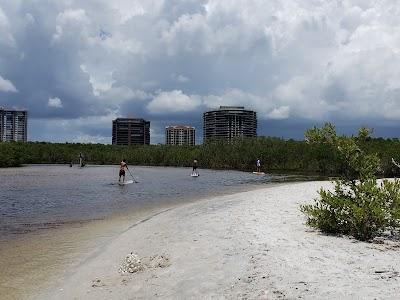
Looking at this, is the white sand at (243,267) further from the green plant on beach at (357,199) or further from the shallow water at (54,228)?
the shallow water at (54,228)

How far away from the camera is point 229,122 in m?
178

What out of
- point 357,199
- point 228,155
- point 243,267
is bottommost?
point 243,267

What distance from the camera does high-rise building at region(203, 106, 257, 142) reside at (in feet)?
584

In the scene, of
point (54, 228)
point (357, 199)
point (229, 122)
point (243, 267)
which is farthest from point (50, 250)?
point (229, 122)

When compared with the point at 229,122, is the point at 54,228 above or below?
below

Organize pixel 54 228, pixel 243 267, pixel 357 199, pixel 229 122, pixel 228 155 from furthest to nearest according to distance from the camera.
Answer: pixel 229 122
pixel 228 155
pixel 54 228
pixel 357 199
pixel 243 267

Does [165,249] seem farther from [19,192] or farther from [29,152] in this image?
[29,152]

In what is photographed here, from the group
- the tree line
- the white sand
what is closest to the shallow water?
the white sand

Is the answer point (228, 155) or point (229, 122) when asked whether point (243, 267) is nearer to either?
point (228, 155)

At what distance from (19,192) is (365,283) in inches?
1252

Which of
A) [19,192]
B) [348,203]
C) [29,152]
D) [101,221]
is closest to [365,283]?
[348,203]

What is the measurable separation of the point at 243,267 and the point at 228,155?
8644 cm

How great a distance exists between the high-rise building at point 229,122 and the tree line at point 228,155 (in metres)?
55.1

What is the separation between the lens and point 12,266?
460 inches
